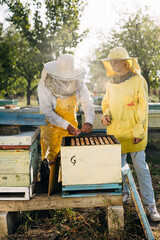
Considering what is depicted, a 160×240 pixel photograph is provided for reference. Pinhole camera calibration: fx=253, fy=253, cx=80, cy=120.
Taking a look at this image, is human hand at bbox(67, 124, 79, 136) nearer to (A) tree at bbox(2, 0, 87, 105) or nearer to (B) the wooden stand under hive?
(B) the wooden stand under hive

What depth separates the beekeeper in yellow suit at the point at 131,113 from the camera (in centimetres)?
244

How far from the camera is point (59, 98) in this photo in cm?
256

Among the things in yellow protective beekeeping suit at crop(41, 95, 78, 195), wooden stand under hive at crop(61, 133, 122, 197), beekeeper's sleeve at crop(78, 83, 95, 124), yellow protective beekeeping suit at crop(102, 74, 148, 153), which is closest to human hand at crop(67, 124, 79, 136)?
yellow protective beekeeping suit at crop(41, 95, 78, 195)

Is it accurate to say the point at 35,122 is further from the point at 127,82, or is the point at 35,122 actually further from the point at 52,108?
the point at 127,82

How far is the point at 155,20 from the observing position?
859 centimetres

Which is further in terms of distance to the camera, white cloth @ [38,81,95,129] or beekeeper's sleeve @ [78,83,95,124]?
beekeeper's sleeve @ [78,83,95,124]

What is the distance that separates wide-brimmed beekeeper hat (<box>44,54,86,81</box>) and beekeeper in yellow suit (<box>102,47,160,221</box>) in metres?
0.36

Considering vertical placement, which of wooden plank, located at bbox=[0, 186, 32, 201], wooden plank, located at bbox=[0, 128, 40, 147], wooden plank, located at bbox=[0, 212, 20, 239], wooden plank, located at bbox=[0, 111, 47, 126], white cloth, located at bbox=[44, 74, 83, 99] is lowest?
wooden plank, located at bbox=[0, 212, 20, 239]

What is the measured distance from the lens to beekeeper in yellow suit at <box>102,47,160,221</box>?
95.9 inches

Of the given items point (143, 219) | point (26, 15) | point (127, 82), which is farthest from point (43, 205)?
point (26, 15)

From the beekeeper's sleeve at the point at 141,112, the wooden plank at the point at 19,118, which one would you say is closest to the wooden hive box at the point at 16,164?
the wooden plank at the point at 19,118

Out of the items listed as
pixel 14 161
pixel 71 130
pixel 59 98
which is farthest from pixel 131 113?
pixel 14 161

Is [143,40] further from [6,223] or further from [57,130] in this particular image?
[6,223]

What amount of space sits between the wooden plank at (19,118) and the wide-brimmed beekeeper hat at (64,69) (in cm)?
54
